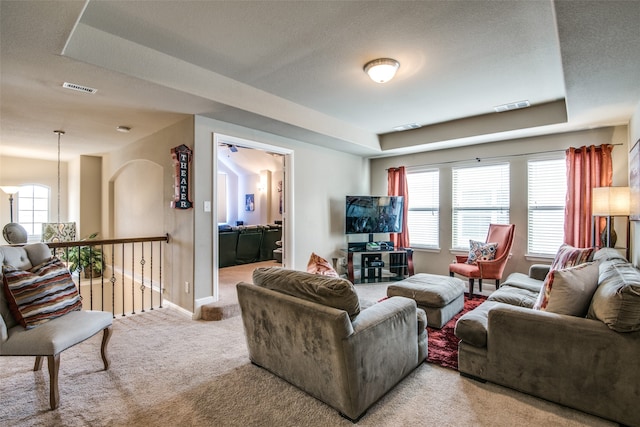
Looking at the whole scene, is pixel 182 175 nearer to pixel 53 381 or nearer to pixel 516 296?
pixel 53 381

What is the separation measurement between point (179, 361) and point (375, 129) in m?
4.27

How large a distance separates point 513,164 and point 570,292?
3273 mm

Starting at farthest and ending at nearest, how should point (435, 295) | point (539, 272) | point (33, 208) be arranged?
point (33, 208) → point (539, 272) → point (435, 295)

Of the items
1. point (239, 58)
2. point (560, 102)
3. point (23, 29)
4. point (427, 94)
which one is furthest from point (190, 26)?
point (560, 102)

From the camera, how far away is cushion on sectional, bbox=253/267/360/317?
1896mm

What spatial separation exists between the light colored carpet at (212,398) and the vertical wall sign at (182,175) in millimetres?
1593

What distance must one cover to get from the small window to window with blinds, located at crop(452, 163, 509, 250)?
8547mm

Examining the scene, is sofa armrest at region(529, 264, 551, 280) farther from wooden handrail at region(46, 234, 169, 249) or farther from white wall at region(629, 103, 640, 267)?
wooden handrail at region(46, 234, 169, 249)

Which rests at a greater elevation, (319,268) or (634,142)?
(634,142)

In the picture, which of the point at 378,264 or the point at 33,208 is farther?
the point at 33,208

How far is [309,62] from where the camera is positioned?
9.53 ft

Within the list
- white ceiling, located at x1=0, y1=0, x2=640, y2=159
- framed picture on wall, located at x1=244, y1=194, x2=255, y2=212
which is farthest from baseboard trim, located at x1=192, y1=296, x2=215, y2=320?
framed picture on wall, located at x1=244, y1=194, x2=255, y2=212

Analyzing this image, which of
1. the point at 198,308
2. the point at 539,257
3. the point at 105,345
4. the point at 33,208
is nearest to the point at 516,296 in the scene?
the point at 539,257

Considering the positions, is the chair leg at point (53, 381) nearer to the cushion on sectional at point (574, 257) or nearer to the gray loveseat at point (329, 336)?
the gray loveseat at point (329, 336)
